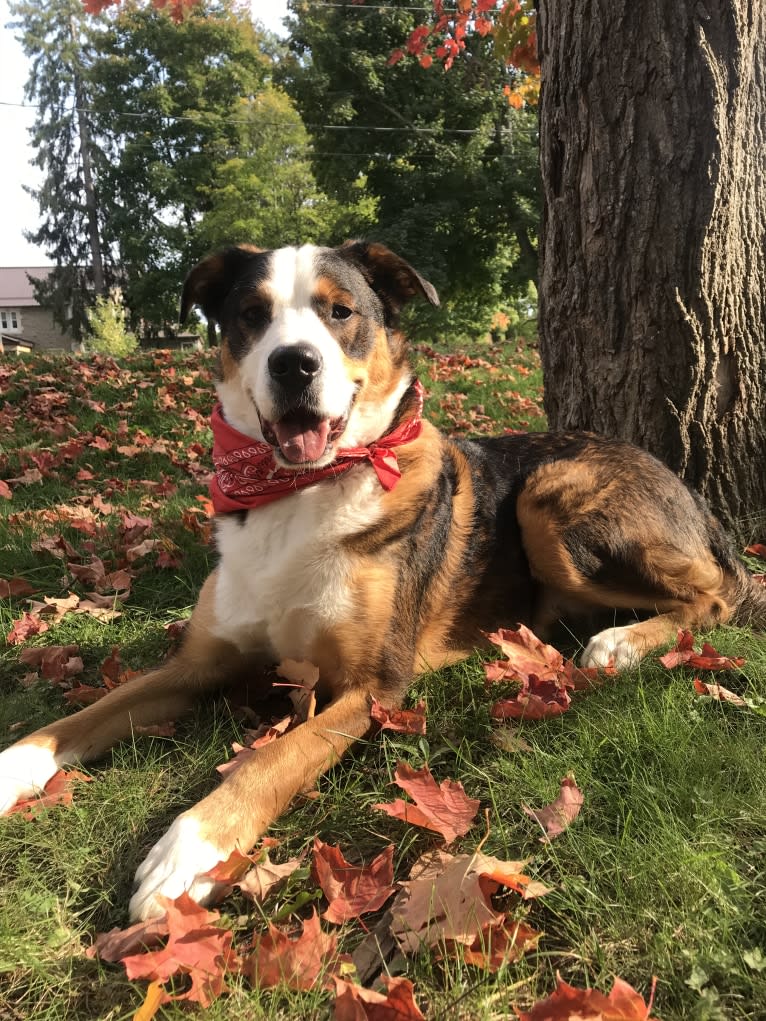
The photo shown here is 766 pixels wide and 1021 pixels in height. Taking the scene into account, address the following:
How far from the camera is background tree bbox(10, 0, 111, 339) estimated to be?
37.1 m

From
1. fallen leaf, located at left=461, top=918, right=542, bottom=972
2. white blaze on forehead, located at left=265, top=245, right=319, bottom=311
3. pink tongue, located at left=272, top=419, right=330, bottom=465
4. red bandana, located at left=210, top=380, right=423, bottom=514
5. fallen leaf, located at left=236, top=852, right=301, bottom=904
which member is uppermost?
white blaze on forehead, located at left=265, top=245, right=319, bottom=311

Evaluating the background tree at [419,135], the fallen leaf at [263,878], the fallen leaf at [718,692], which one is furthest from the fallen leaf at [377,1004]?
the background tree at [419,135]

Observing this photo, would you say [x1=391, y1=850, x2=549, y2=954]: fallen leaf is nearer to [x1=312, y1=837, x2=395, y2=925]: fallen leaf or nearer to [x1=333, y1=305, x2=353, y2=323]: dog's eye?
[x1=312, y1=837, x2=395, y2=925]: fallen leaf

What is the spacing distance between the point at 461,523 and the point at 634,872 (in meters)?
1.79

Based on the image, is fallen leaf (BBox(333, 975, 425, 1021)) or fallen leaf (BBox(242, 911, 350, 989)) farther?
fallen leaf (BBox(242, 911, 350, 989))

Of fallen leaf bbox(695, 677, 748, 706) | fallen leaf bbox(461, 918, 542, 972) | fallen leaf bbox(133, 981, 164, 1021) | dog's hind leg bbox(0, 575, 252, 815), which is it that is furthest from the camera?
fallen leaf bbox(695, 677, 748, 706)

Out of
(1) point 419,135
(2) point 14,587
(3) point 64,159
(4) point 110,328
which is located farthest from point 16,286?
(2) point 14,587

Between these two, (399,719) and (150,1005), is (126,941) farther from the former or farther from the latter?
(399,719)

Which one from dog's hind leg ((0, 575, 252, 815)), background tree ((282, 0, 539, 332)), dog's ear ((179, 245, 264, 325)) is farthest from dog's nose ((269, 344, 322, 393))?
background tree ((282, 0, 539, 332))

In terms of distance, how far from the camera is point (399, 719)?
2623 millimetres

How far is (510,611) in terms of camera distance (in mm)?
3451

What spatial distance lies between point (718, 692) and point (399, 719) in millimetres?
1175

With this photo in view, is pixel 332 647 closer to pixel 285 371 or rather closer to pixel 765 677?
pixel 285 371

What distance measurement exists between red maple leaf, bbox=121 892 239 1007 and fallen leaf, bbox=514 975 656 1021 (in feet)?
2.25
